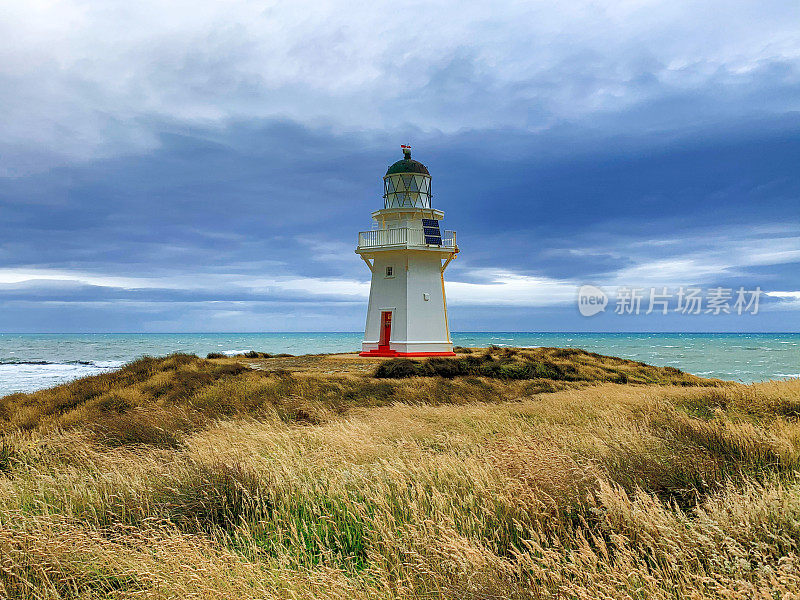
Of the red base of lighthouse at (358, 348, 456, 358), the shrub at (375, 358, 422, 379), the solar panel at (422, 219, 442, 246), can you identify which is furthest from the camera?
the solar panel at (422, 219, 442, 246)

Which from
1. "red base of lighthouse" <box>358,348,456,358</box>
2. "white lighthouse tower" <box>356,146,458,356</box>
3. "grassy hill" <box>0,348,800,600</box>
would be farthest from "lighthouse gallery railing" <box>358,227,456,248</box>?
"grassy hill" <box>0,348,800,600</box>

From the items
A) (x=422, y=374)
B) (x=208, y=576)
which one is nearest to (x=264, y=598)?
(x=208, y=576)

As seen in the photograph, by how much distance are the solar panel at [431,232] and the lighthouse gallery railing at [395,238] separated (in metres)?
0.27

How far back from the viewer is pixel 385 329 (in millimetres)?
26797

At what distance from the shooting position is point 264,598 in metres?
3.11

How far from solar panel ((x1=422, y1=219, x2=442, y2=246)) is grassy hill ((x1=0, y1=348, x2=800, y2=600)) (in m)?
17.8

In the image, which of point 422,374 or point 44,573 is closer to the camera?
point 44,573

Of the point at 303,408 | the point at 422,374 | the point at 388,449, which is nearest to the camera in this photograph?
the point at 388,449

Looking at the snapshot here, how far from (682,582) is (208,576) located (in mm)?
2867

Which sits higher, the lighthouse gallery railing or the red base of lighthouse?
the lighthouse gallery railing

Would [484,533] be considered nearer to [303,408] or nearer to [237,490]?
[237,490]

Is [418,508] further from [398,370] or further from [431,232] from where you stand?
[431,232]

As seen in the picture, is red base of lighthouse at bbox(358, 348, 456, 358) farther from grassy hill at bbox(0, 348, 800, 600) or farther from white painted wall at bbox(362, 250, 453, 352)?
grassy hill at bbox(0, 348, 800, 600)

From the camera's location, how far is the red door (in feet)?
87.6
